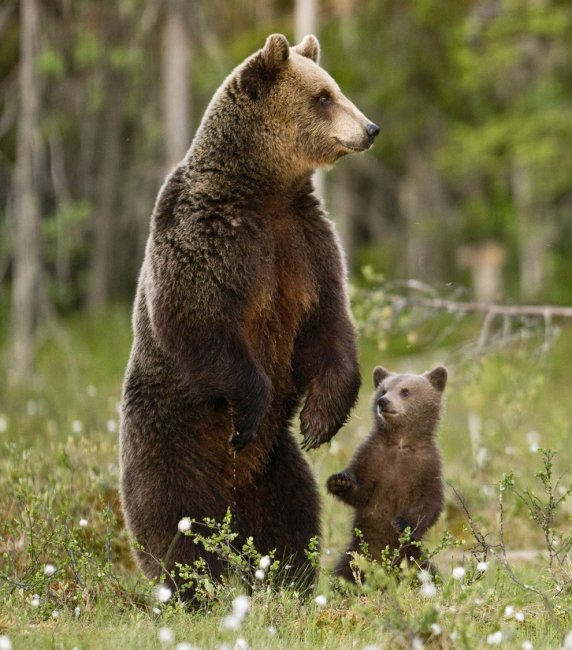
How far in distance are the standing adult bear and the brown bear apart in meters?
0.32

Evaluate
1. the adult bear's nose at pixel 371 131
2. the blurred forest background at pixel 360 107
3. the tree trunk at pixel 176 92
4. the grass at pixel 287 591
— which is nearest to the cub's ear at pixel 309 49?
the adult bear's nose at pixel 371 131

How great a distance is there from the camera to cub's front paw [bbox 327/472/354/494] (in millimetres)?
5879

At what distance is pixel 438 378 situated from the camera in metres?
6.52

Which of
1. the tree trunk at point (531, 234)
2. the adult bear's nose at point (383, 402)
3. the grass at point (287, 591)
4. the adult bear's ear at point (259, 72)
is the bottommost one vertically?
the tree trunk at point (531, 234)

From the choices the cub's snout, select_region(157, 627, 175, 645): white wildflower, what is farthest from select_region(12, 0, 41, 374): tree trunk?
select_region(157, 627, 175, 645): white wildflower

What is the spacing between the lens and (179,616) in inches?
188

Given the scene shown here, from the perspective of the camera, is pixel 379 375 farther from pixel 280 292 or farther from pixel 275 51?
pixel 275 51

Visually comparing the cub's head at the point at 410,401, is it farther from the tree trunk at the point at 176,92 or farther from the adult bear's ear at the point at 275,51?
the tree trunk at the point at 176,92

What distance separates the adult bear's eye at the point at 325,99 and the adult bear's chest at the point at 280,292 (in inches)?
25.2

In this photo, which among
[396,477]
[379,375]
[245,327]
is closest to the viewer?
[245,327]

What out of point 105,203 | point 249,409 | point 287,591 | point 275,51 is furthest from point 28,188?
point 105,203

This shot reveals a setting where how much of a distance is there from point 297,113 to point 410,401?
1603 millimetres

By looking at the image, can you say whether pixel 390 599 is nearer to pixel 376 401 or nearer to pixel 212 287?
pixel 212 287

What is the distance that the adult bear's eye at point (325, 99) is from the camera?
5.87 m
